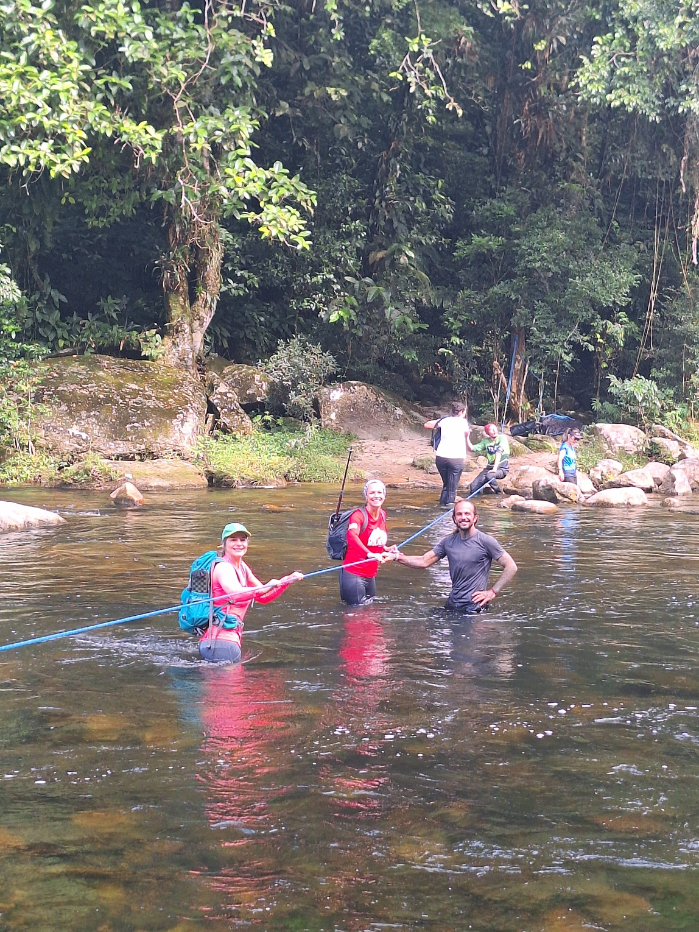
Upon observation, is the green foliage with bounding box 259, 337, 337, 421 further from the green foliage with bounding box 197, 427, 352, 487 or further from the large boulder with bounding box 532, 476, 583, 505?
the large boulder with bounding box 532, 476, 583, 505

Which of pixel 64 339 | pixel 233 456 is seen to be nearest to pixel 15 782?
pixel 233 456

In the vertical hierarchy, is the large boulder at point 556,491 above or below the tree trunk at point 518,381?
below

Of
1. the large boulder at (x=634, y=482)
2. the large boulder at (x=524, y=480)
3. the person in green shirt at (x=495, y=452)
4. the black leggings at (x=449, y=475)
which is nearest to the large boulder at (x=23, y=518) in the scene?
the black leggings at (x=449, y=475)

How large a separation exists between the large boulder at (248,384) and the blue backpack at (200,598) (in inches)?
539

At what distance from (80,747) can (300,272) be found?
57.0 feet

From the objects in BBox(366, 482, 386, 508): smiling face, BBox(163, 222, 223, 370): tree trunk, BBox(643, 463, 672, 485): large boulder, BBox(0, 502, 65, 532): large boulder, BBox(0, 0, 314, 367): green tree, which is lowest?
BBox(0, 502, 65, 532): large boulder

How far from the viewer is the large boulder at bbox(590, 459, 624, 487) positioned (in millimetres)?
→ 18000

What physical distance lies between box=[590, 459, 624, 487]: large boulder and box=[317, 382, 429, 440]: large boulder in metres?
4.42

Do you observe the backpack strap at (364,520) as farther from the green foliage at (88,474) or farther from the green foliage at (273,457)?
the green foliage at (88,474)

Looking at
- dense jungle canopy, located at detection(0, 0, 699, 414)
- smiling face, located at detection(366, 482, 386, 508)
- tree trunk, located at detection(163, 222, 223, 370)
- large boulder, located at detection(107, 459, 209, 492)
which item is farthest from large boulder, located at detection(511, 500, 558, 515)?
tree trunk, located at detection(163, 222, 223, 370)

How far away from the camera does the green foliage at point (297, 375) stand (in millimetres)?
20281

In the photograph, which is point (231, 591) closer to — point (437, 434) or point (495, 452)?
point (437, 434)

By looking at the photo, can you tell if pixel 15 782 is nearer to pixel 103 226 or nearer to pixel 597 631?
pixel 597 631

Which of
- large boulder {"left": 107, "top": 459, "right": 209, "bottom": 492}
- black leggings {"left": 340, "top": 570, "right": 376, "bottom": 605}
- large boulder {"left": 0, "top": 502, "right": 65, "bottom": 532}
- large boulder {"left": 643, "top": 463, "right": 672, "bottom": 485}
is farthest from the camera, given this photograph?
large boulder {"left": 643, "top": 463, "right": 672, "bottom": 485}
